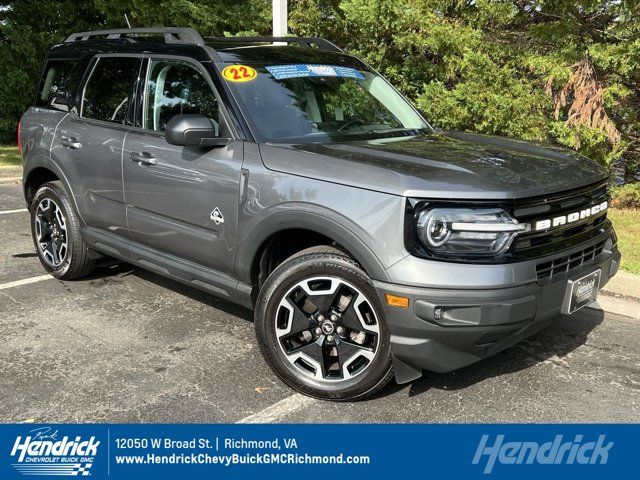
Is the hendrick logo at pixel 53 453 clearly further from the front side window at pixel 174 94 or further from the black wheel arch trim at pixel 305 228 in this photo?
the front side window at pixel 174 94

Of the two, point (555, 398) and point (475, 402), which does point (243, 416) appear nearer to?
point (475, 402)

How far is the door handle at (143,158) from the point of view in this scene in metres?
4.04

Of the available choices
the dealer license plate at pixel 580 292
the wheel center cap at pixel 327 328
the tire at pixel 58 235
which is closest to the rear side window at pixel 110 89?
the tire at pixel 58 235

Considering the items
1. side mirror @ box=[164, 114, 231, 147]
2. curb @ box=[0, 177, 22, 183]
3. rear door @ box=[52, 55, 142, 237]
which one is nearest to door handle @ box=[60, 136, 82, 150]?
rear door @ box=[52, 55, 142, 237]

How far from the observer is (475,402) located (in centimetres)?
334

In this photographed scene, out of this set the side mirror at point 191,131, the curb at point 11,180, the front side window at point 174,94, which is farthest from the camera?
the curb at point 11,180

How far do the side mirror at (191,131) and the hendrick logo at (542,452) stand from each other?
217cm

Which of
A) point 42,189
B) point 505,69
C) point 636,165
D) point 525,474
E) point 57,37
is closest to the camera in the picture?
point 525,474

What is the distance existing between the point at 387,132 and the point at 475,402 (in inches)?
69.1

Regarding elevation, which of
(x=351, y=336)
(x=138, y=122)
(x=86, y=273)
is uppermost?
(x=138, y=122)

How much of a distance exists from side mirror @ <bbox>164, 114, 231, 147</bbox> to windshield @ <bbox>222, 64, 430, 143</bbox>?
0.24 metres

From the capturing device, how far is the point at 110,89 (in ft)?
15.2

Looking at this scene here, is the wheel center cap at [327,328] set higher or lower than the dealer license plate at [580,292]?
lower

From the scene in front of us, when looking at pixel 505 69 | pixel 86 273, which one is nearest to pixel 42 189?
pixel 86 273
